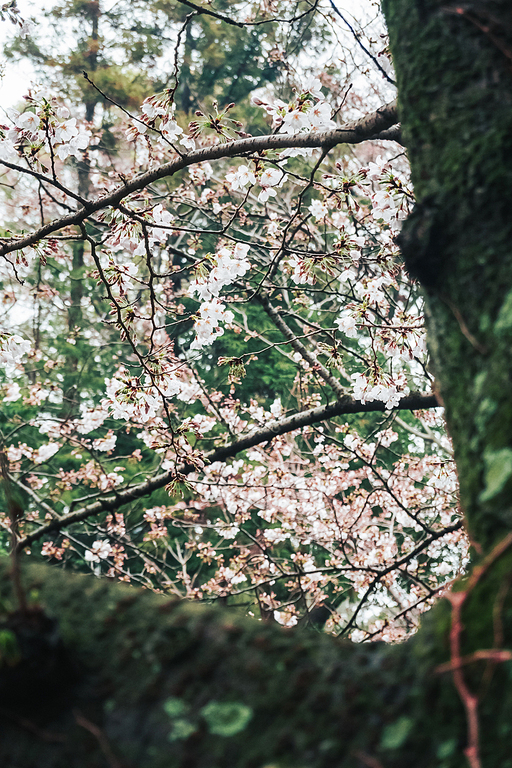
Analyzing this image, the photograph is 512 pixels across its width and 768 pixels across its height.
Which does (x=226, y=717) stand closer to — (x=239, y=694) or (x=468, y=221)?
(x=239, y=694)

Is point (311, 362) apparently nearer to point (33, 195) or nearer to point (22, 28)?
point (22, 28)

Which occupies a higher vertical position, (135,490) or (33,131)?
(33,131)

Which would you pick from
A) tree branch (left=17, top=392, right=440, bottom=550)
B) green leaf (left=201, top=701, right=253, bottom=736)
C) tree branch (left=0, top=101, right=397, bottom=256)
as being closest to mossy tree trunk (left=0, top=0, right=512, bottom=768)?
green leaf (left=201, top=701, right=253, bottom=736)

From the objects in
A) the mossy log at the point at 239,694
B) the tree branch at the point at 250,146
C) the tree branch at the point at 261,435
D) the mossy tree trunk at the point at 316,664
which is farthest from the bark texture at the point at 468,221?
the tree branch at the point at 261,435

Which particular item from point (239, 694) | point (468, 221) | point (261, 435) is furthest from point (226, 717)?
point (261, 435)

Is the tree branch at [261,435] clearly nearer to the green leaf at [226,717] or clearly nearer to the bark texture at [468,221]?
the bark texture at [468,221]

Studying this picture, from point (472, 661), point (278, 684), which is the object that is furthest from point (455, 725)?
point (278, 684)

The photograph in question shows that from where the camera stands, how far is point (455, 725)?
514mm

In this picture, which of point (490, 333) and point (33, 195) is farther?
point (33, 195)

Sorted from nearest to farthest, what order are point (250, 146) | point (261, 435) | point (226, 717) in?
1. point (226, 717)
2. point (250, 146)
3. point (261, 435)

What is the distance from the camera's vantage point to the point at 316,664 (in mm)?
604

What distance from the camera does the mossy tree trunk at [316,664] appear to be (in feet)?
1.72

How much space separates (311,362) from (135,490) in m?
1.62

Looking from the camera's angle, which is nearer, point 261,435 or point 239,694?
point 239,694
